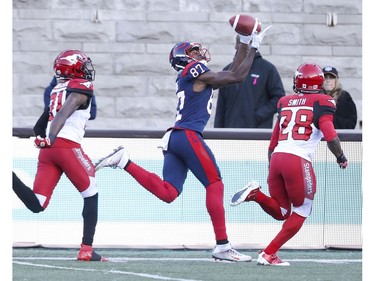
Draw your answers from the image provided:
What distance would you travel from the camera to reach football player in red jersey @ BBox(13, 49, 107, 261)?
8.09 metres

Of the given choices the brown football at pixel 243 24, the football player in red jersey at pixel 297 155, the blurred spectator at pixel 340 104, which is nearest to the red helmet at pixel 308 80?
the football player in red jersey at pixel 297 155

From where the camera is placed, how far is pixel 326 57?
12938mm

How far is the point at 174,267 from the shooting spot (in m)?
7.76

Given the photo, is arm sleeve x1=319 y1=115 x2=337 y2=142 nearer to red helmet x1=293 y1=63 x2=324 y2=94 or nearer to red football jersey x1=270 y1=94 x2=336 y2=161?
red football jersey x1=270 y1=94 x2=336 y2=161

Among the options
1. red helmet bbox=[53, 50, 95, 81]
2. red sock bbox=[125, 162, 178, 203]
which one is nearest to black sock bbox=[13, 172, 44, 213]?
red sock bbox=[125, 162, 178, 203]

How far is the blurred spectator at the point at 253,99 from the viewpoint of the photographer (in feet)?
35.1

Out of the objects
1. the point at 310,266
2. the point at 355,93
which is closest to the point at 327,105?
the point at 310,266

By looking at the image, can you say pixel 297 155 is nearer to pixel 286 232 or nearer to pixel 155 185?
pixel 286 232

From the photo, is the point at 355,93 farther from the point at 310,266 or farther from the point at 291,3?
the point at 310,266

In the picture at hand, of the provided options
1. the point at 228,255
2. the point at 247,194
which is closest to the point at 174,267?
the point at 228,255

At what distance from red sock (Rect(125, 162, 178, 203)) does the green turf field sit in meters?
0.51
